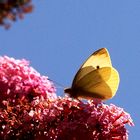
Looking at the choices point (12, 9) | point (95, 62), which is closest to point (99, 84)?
point (95, 62)

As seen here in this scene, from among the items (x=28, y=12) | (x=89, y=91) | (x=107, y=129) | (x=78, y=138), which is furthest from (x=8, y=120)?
(x=28, y=12)

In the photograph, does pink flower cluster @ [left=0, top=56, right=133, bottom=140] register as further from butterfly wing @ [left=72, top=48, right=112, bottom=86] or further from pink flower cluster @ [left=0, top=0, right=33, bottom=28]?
pink flower cluster @ [left=0, top=0, right=33, bottom=28]

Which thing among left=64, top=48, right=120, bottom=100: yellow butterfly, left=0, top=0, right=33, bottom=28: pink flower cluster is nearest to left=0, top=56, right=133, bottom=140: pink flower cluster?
left=64, top=48, right=120, bottom=100: yellow butterfly

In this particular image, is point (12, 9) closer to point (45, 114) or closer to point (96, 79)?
point (45, 114)

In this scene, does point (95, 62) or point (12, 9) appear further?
point (95, 62)

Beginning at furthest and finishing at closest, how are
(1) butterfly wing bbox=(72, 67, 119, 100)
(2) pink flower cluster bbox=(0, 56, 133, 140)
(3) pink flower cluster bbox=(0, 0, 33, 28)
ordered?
1. (1) butterfly wing bbox=(72, 67, 119, 100)
2. (2) pink flower cluster bbox=(0, 56, 133, 140)
3. (3) pink flower cluster bbox=(0, 0, 33, 28)

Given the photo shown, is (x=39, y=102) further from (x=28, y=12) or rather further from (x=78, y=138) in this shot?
(x=28, y=12)

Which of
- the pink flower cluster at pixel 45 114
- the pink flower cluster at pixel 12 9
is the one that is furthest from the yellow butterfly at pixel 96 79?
the pink flower cluster at pixel 12 9
